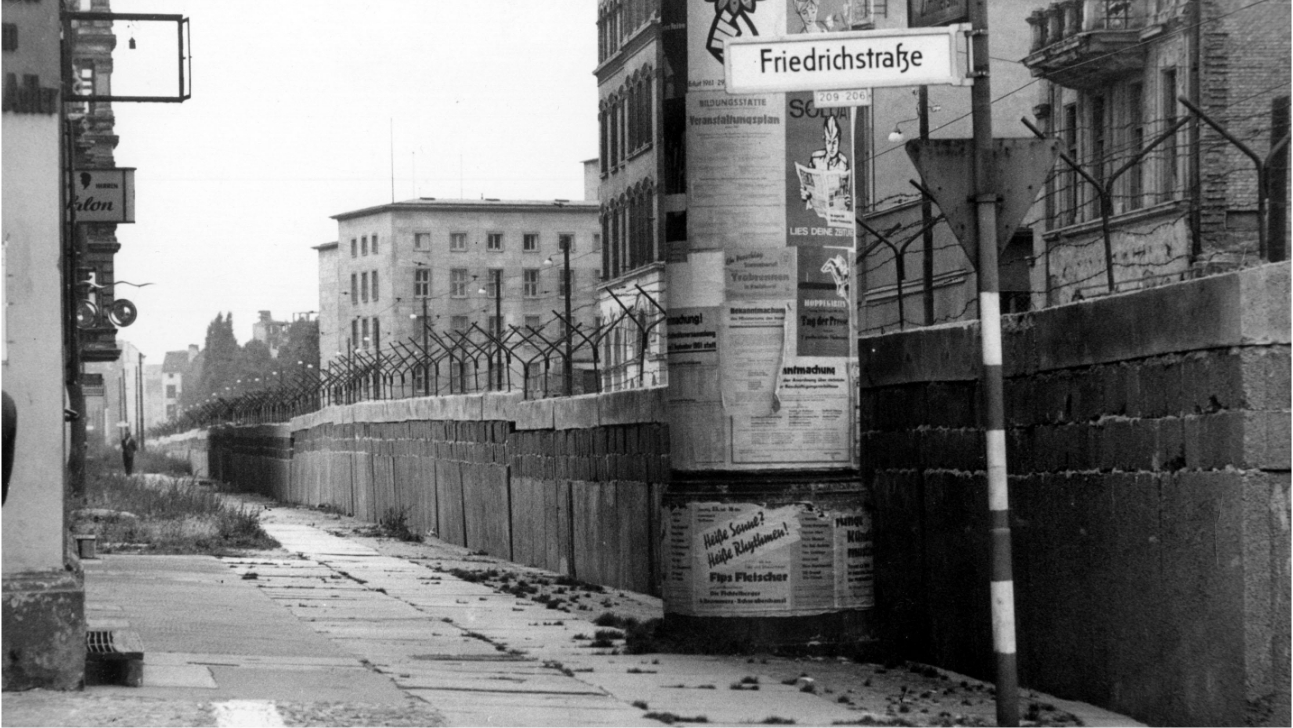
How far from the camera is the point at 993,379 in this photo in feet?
31.4

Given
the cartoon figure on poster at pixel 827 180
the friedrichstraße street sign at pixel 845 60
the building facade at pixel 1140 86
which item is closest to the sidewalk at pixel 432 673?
the cartoon figure on poster at pixel 827 180

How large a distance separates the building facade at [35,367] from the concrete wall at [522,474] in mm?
8009

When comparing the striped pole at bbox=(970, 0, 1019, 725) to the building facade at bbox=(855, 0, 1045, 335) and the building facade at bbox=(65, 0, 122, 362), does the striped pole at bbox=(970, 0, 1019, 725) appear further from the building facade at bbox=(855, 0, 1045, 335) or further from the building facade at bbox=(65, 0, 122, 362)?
the building facade at bbox=(855, 0, 1045, 335)

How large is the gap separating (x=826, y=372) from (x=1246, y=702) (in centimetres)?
486

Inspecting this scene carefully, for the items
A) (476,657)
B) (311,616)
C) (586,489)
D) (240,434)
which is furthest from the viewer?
(240,434)

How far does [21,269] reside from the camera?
30.9 ft

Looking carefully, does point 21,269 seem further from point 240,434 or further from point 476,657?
point 240,434

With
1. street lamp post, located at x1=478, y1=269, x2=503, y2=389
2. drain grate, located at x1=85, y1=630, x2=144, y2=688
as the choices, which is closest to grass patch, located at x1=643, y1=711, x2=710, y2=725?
drain grate, located at x1=85, y1=630, x2=144, y2=688

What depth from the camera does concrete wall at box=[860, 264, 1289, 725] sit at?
884 centimetres

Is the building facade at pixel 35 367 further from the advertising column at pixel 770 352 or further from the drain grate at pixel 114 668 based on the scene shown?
the advertising column at pixel 770 352

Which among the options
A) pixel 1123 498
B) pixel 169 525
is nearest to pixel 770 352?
pixel 1123 498

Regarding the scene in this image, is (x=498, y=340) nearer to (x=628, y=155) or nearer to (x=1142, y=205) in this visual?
(x=1142, y=205)

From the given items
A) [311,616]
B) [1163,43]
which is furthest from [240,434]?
[311,616]

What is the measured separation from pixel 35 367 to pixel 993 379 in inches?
182
